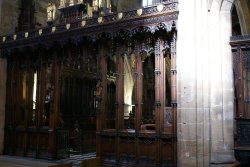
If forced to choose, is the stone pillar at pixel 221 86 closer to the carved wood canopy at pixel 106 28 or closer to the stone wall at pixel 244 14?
the carved wood canopy at pixel 106 28

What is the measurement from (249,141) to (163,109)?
243 cm

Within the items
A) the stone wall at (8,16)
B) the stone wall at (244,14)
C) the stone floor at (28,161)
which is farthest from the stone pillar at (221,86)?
the stone wall at (8,16)

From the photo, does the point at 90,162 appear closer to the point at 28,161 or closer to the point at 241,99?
the point at 241,99

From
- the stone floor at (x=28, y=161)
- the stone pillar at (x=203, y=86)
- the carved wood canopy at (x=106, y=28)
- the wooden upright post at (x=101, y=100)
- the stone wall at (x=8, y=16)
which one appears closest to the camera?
the stone pillar at (x=203, y=86)

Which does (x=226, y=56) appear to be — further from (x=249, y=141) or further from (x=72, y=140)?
(x=72, y=140)

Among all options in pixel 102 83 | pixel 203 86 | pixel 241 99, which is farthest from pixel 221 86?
pixel 102 83

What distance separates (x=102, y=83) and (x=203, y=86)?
350 cm

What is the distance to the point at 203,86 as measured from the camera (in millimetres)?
8391

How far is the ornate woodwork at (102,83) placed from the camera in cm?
914

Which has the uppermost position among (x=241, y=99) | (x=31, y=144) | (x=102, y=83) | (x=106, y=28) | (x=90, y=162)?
(x=106, y=28)

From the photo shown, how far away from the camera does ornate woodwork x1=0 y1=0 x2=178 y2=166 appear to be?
9.14m

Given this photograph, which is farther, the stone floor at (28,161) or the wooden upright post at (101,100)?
the stone floor at (28,161)

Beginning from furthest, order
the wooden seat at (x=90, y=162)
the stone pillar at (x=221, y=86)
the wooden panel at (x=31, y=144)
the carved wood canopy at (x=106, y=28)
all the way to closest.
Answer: the wooden panel at (x=31, y=144), the carved wood canopy at (x=106, y=28), the stone pillar at (x=221, y=86), the wooden seat at (x=90, y=162)

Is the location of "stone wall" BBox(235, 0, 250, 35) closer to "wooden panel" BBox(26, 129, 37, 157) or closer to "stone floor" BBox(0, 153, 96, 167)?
"stone floor" BBox(0, 153, 96, 167)
